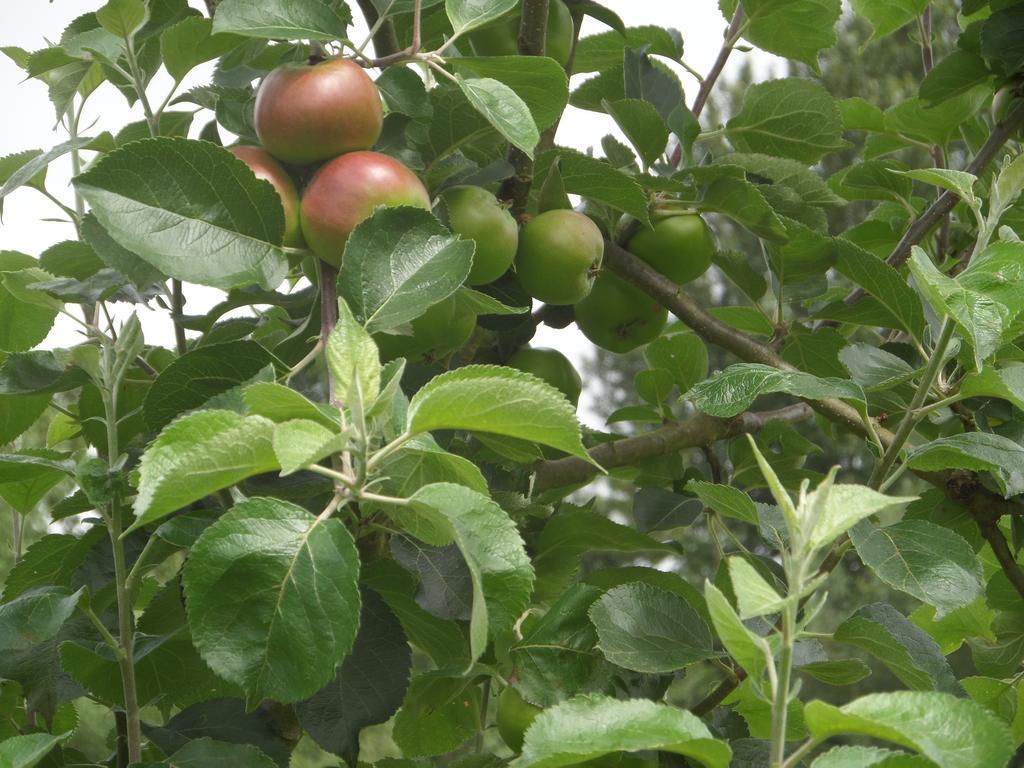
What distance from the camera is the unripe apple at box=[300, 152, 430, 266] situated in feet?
1.94

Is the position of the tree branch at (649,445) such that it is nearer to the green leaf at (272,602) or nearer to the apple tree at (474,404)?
the apple tree at (474,404)

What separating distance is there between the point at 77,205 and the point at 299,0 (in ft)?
0.92

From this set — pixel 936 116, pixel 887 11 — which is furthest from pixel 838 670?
pixel 887 11

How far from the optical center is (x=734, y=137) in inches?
39.4

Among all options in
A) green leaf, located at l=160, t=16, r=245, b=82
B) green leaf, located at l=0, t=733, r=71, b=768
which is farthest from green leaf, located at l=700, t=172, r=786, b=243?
green leaf, located at l=0, t=733, r=71, b=768

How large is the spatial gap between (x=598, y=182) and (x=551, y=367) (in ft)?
0.59

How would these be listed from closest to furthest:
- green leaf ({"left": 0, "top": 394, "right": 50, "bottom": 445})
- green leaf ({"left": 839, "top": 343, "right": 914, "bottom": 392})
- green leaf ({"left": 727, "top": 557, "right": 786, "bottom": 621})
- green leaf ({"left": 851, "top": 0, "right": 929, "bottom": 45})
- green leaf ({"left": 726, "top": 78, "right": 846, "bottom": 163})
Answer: green leaf ({"left": 727, "top": 557, "right": 786, "bottom": 621}) < green leaf ({"left": 839, "top": 343, "right": 914, "bottom": 392}) < green leaf ({"left": 0, "top": 394, "right": 50, "bottom": 445}) < green leaf ({"left": 726, "top": 78, "right": 846, "bottom": 163}) < green leaf ({"left": 851, "top": 0, "right": 929, "bottom": 45})

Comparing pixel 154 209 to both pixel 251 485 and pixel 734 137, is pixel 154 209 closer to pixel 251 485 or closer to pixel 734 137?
pixel 251 485

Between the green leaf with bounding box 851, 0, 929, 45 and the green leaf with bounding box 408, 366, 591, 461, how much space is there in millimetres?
785

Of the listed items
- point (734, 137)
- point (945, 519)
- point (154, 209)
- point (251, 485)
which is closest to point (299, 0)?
point (154, 209)

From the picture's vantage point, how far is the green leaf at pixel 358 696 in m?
0.63

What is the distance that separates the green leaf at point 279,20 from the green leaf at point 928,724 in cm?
44

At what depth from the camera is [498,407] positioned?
0.44 meters

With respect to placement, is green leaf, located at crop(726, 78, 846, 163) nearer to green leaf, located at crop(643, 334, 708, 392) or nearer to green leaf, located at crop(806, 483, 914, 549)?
green leaf, located at crop(643, 334, 708, 392)
